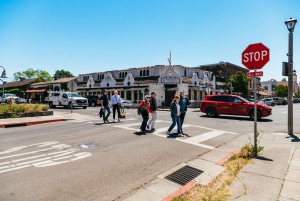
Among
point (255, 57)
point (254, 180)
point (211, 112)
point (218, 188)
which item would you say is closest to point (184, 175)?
point (218, 188)

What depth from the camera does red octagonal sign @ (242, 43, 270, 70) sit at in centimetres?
511

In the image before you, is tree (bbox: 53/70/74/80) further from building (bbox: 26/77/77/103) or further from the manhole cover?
the manhole cover

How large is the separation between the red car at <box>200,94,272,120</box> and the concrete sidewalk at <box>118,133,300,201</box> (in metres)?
8.35

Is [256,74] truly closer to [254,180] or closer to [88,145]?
[254,180]

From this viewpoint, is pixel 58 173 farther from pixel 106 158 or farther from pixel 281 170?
pixel 281 170

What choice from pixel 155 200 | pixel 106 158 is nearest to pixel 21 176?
pixel 106 158

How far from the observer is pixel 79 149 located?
6.14m

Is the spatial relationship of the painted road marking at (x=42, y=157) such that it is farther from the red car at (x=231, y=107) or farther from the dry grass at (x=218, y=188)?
the red car at (x=231, y=107)

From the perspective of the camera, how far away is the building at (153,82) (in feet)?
104

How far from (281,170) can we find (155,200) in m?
2.89

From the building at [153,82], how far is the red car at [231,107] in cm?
1151

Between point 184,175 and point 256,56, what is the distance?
11.8 ft

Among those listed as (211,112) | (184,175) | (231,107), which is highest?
(231,107)

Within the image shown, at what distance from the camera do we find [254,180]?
3801mm
